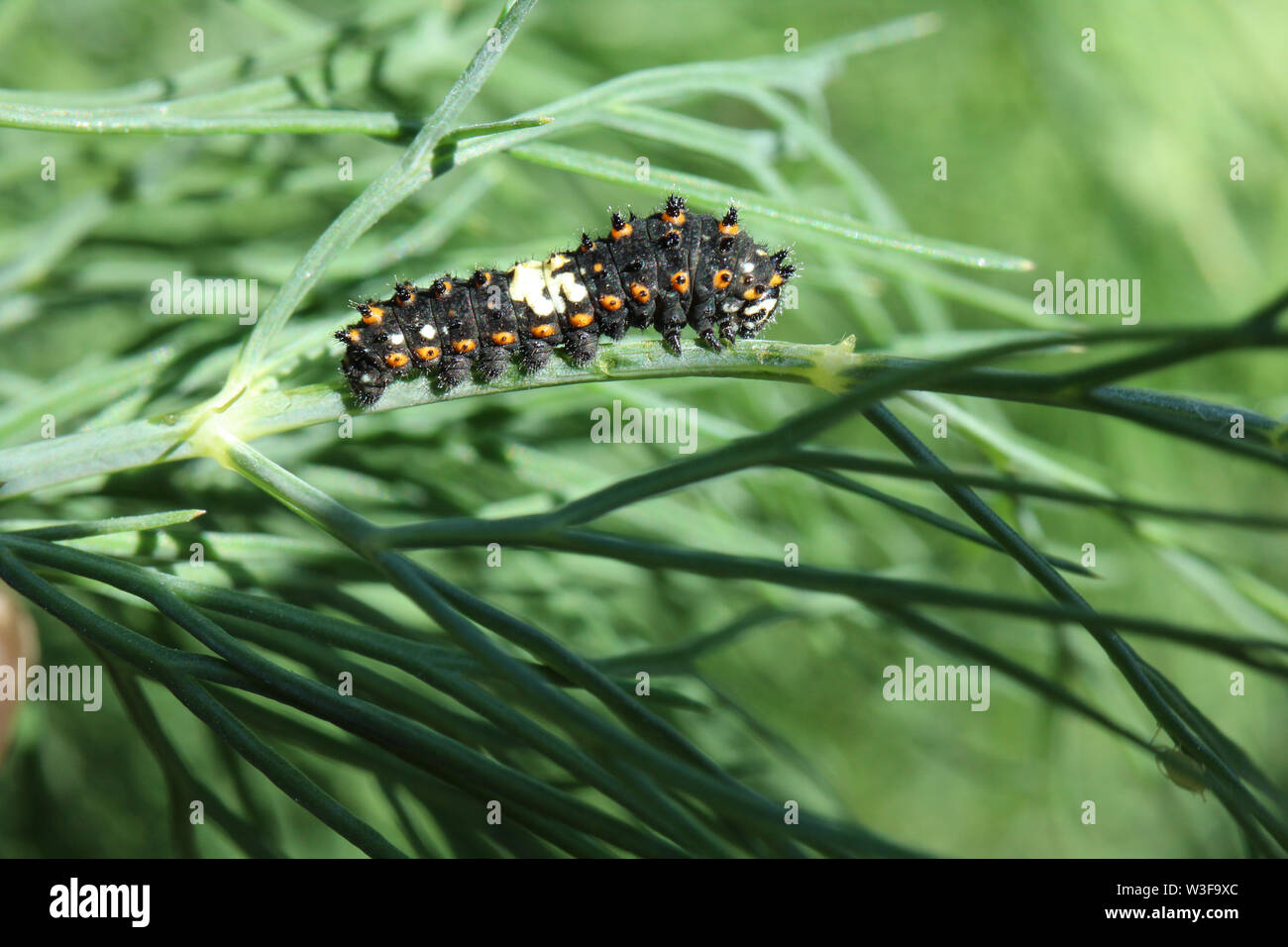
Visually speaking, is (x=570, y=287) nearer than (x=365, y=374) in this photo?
No

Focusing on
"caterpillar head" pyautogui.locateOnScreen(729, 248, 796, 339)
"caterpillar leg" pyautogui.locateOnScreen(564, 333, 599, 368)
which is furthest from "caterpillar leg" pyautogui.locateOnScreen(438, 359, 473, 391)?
"caterpillar head" pyautogui.locateOnScreen(729, 248, 796, 339)

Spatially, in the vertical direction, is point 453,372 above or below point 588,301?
below

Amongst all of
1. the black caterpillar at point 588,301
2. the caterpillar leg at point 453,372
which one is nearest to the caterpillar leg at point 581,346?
the black caterpillar at point 588,301

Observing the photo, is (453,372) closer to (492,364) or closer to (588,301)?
(492,364)

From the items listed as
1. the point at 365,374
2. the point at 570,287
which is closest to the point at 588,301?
the point at 570,287

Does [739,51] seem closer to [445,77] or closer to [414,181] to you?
[445,77]

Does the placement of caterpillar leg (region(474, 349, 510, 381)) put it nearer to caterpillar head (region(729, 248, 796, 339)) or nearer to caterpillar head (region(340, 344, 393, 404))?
caterpillar head (region(340, 344, 393, 404))
